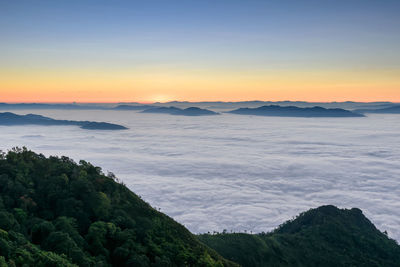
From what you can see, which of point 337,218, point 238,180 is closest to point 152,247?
point 337,218

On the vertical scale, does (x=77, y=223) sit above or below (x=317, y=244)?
above

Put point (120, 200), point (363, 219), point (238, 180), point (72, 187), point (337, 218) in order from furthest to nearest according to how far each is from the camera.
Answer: point (238, 180) → point (363, 219) → point (337, 218) → point (120, 200) → point (72, 187)

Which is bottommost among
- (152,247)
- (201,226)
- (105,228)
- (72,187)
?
(201,226)

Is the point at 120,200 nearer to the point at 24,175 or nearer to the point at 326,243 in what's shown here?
the point at 24,175

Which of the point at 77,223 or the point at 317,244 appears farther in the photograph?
the point at 317,244

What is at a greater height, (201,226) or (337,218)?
(337,218)
